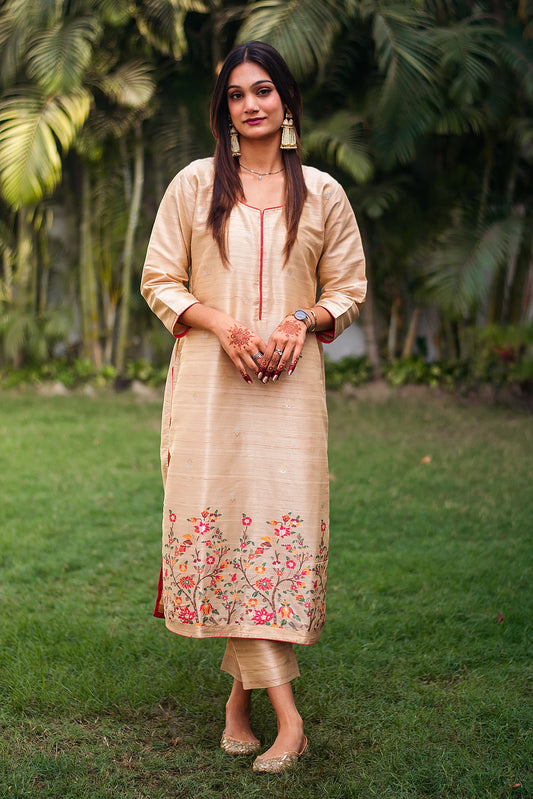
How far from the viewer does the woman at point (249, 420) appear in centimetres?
224

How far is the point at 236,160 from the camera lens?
235 centimetres

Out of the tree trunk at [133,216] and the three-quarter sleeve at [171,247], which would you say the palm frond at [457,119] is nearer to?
the tree trunk at [133,216]

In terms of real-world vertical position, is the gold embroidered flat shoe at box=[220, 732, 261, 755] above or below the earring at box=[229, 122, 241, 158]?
below

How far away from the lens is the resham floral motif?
7.37 feet

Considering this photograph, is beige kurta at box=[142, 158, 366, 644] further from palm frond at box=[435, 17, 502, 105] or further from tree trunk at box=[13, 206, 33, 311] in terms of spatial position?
tree trunk at box=[13, 206, 33, 311]

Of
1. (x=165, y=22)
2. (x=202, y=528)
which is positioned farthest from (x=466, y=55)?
(x=202, y=528)

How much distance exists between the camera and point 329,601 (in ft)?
11.3

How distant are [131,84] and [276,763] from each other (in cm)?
711

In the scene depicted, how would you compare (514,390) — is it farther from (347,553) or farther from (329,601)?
(329,601)

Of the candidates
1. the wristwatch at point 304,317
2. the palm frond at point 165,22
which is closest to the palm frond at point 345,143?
the palm frond at point 165,22

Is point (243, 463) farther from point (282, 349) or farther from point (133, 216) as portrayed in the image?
point (133, 216)

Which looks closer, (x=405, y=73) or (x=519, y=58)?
(x=405, y=73)

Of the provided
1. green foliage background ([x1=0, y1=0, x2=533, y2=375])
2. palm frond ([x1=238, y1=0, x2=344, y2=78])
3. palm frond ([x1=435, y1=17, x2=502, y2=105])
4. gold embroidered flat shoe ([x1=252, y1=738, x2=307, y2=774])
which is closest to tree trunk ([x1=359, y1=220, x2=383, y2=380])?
green foliage background ([x1=0, y1=0, x2=533, y2=375])

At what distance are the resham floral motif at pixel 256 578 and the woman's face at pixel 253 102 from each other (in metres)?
1.07
